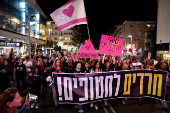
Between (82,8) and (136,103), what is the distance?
504cm

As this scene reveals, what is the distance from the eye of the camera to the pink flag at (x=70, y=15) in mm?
6281

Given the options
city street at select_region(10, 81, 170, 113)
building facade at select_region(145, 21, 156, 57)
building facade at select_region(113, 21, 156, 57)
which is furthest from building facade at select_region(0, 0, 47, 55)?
building facade at select_region(145, 21, 156, 57)

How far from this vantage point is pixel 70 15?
6.34m

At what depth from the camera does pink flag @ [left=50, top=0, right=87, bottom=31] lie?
247 inches

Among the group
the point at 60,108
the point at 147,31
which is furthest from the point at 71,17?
the point at 147,31

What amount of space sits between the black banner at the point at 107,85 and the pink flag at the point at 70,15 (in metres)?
2.87

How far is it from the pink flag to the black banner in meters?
2.87

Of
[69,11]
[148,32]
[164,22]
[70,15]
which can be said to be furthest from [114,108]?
[148,32]

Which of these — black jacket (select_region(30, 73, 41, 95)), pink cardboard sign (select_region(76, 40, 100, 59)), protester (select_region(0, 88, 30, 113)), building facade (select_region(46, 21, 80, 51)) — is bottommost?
black jacket (select_region(30, 73, 41, 95))

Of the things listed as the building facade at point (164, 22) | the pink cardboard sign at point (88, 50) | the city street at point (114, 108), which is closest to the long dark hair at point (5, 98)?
the city street at point (114, 108)

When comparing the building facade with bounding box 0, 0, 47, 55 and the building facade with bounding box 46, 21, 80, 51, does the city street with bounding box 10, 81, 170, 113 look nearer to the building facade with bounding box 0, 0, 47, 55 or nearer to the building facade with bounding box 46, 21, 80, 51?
the building facade with bounding box 0, 0, 47, 55

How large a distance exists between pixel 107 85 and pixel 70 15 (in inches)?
150

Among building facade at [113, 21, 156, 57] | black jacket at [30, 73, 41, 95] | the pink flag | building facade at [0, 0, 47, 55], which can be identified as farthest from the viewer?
building facade at [113, 21, 156, 57]

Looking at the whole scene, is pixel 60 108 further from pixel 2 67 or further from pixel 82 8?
pixel 82 8
